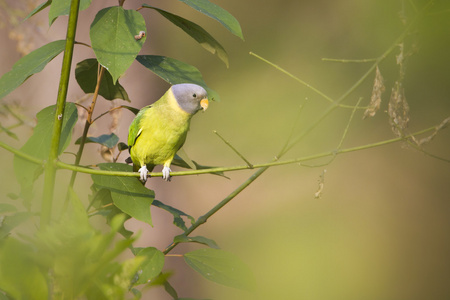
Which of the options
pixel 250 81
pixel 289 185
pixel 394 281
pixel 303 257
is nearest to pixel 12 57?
pixel 250 81

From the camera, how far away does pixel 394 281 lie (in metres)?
1.51

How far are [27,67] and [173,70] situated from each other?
0.63 feet

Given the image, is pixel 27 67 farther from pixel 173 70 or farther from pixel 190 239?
pixel 190 239

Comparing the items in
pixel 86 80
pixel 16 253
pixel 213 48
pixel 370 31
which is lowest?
pixel 16 253

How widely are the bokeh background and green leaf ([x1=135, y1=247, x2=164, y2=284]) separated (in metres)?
0.73

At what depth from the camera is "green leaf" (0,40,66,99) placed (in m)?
0.65

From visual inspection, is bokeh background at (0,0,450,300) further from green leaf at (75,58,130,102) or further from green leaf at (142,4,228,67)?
green leaf at (142,4,228,67)

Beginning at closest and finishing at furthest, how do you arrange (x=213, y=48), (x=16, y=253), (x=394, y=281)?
(x=16, y=253)
(x=213, y=48)
(x=394, y=281)

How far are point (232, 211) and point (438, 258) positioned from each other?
24.5 inches

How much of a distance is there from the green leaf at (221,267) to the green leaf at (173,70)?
0.71ft

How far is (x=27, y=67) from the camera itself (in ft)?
2.26

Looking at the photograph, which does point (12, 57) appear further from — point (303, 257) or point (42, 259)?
point (42, 259)

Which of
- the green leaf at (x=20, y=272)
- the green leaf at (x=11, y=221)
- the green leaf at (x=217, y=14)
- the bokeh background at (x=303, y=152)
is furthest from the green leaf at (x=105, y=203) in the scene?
the bokeh background at (x=303, y=152)

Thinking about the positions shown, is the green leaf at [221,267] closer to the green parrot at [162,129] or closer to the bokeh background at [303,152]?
the green parrot at [162,129]
